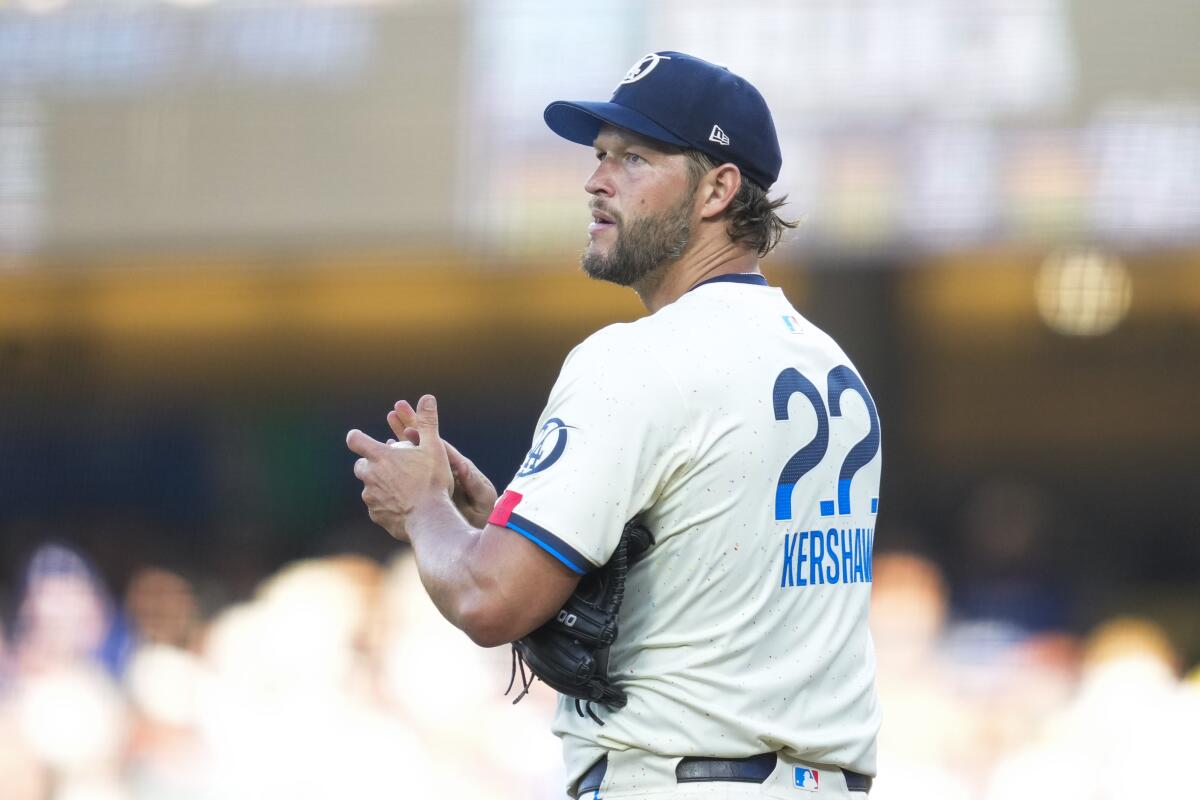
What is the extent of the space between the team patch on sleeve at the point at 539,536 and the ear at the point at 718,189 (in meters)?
0.63

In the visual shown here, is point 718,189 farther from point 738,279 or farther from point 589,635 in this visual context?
point 589,635

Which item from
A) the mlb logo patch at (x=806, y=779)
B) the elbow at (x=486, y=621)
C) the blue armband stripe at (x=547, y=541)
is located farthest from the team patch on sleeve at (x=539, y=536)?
the mlb logo patch at (x=806, y=779)

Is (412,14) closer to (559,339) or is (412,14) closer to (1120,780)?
(559,339)

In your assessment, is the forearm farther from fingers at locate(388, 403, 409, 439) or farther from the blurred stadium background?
the blurred stadium background

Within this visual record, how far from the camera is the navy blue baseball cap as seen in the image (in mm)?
2439

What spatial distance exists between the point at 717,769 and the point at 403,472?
25.4 inches

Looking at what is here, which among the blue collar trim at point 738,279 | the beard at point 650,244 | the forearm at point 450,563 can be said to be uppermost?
the beard at point 650,244

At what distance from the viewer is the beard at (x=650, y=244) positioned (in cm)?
246

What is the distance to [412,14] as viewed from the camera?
7.72 m

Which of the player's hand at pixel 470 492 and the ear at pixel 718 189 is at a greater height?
the ear at pixel 718 189

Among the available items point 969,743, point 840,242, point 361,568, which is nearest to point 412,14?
point 840,242

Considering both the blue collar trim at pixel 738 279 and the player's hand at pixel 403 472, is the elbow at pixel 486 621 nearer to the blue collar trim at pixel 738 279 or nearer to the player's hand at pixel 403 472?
the player's hand at pixel 403 472

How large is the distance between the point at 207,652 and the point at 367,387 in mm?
2132

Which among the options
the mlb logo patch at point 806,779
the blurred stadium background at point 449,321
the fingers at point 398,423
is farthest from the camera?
the blurred stadium background at point 449,321
